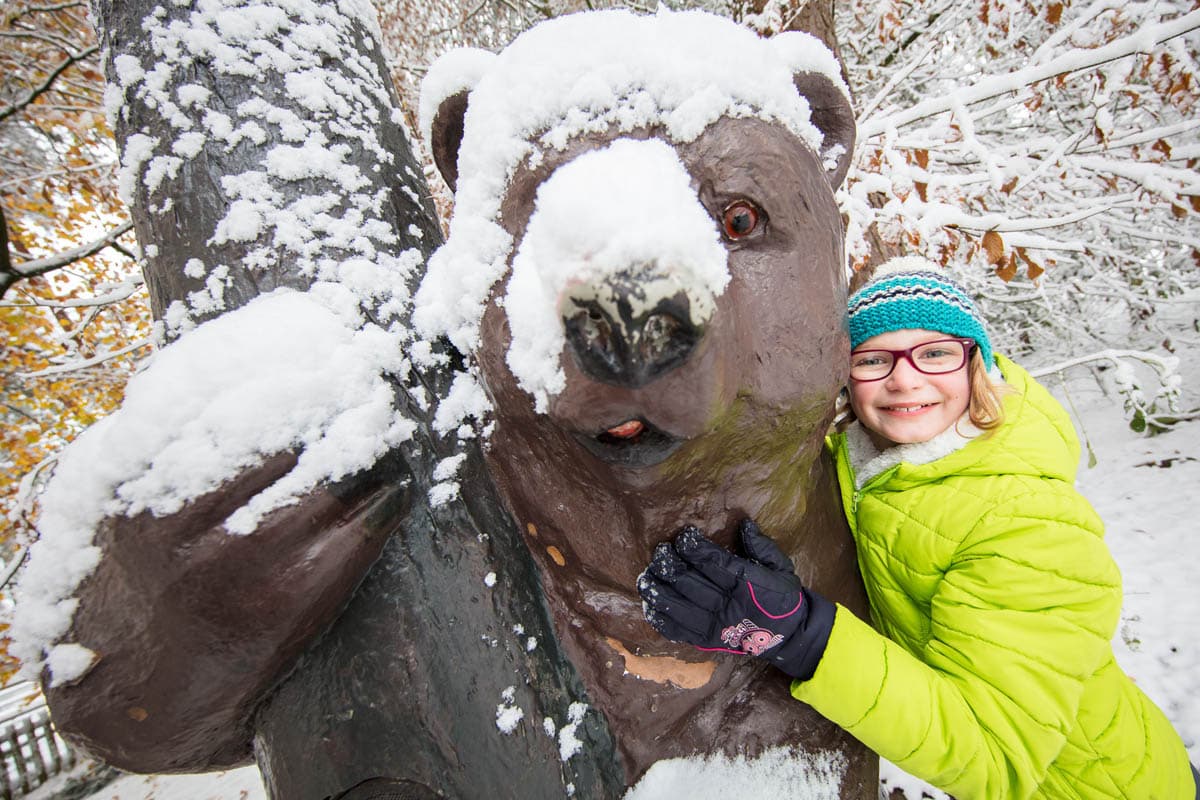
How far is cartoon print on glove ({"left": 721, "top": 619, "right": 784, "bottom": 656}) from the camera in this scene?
982 mm

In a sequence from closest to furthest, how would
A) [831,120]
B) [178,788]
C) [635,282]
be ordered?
[635,282] < [831,120] < [178,788]

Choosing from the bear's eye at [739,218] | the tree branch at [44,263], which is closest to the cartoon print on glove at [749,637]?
the bear's eye at [739,218]

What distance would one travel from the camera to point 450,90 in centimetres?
99

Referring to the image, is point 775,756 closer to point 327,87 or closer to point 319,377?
point 319,377

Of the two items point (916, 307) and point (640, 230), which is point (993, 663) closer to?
point (916, 307)

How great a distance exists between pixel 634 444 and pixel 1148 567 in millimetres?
7421

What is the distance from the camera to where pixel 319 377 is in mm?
870

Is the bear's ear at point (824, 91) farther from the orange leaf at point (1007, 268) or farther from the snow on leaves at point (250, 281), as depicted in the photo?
the orange leaf at point (1007, 268)

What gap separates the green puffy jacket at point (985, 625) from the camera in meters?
1.08

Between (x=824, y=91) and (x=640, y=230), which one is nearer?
(x=640, y=230)

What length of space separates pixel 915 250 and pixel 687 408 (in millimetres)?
2203

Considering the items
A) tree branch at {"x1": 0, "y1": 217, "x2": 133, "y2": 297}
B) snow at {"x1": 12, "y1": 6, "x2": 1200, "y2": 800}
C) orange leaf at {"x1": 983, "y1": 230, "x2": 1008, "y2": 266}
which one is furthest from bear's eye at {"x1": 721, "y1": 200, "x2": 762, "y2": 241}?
tree branch at {"x1": 0, "y1": 217, "x2": 133, "y2": 297}

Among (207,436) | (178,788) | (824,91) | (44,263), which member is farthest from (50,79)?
(178,788)

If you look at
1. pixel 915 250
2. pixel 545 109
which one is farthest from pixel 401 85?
pixel 545 109
